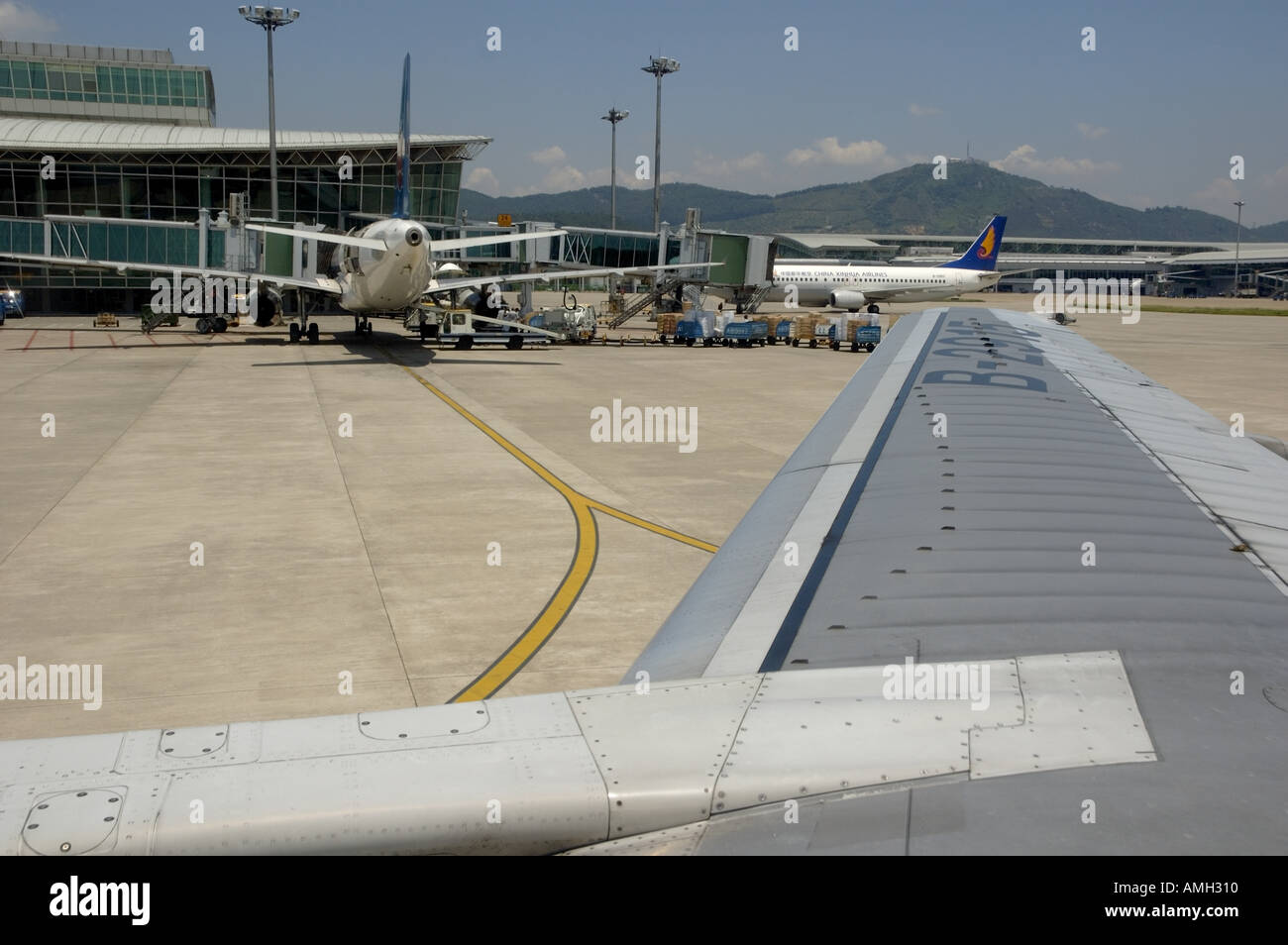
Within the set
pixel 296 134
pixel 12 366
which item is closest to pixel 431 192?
pixel 296 134

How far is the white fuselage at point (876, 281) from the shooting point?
76.6 meters

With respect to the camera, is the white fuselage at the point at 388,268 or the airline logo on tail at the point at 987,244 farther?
Result: the airline logo on tail at the point at 987,244

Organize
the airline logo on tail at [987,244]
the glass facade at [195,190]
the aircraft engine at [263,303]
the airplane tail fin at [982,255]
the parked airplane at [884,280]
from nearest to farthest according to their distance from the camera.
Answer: the aircraft engine at [263,303] → the glass facade at [195,190] → the parked airplane at [884,280] → the airline logo on tail at [987,244] → the airplane tail fin at [982,255]

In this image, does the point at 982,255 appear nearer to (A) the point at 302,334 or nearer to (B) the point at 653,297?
(B) the point at 653,297

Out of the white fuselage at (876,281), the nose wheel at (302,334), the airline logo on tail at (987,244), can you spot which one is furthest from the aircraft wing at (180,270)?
the airline logo on tail at (987,244)

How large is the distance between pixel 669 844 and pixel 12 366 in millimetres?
42594

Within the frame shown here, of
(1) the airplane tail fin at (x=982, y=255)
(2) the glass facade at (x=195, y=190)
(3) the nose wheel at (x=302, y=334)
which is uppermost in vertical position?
(2) the glass facade at (x=195, y=190)

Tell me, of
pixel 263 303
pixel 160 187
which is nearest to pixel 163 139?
pixel 160 187

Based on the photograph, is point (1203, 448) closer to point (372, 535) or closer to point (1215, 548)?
point (1215, 548)

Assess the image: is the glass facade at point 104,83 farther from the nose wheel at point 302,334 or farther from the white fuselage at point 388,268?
the white fuselage at point 388,268

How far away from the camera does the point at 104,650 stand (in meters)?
11.5
